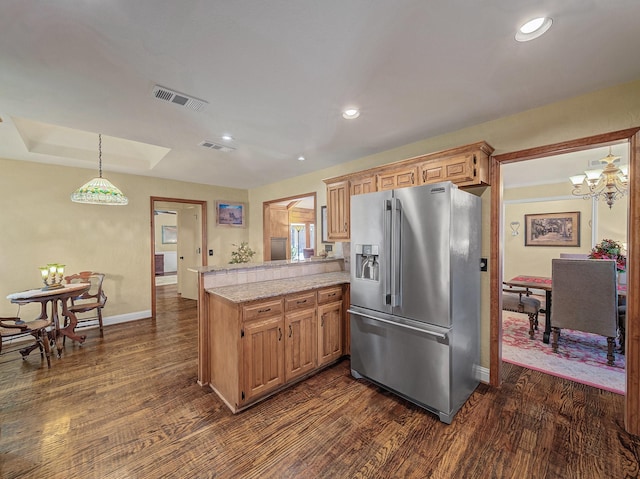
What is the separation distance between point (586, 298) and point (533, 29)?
3039mm

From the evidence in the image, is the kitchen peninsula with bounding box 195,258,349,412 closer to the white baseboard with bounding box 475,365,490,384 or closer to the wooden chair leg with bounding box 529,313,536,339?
the white baseboard with bounding box 475,365,490,384

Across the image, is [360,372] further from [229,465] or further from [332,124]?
[332,124]

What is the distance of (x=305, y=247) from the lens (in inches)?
335

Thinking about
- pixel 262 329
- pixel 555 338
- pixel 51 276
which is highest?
pixel 51 276

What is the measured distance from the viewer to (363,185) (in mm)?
3268

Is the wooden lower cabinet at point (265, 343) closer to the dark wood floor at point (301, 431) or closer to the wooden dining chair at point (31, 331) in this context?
the dark wood floor at point (301, 431)

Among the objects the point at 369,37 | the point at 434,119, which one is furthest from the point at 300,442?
the point at 434,119

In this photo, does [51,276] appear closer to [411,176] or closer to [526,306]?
[411,176]

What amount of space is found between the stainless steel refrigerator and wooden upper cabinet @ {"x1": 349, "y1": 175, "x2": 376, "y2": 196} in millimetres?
702

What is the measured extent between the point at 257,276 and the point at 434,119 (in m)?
2.43

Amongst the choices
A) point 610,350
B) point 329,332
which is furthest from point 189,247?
point 610,350

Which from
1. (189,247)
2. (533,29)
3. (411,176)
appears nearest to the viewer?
(533,29)

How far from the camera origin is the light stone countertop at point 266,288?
2.19 m

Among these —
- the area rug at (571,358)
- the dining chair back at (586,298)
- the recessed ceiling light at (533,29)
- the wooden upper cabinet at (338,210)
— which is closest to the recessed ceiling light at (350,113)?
the wooden upper cabinet at (338,210)
